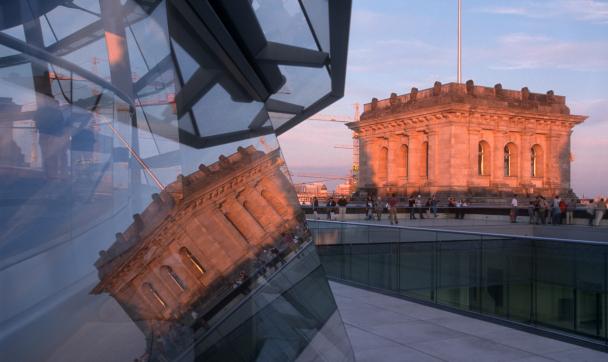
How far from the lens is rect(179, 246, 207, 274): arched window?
1.72 m

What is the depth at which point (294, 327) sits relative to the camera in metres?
2.88

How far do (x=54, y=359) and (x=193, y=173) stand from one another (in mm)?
793

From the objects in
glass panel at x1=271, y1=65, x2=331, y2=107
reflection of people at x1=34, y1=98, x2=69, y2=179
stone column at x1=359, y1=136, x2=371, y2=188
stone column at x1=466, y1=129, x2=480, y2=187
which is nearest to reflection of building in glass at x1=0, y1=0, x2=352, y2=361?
reflection of people at x1=34, y1=98, x2=69, y2=179

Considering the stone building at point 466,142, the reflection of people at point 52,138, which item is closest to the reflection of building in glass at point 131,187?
the reflection of people at point 52,138

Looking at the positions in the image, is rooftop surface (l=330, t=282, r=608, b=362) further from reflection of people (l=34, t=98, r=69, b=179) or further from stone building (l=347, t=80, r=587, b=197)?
stone building (l=347, t=80, r=587, b=197)

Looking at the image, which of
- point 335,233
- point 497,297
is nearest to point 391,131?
point 335,233

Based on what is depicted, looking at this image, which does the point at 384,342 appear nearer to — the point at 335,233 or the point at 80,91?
the point at 80,91

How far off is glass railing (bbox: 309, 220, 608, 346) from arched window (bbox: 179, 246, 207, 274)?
6.50 meters

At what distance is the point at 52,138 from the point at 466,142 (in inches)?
1930

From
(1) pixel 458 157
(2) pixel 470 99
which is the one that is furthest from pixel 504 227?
(2) pixel 470 99

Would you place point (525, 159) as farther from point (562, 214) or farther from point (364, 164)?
point (562, 214)

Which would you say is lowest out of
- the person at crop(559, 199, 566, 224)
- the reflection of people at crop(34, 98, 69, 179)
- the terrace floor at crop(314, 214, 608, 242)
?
the terrace floor at crop(314, 214, 608, 242)

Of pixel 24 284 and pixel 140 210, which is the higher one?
pixel 140 210

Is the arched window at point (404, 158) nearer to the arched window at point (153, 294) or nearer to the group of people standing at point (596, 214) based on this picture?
the group of people standing at point (596, 214)
